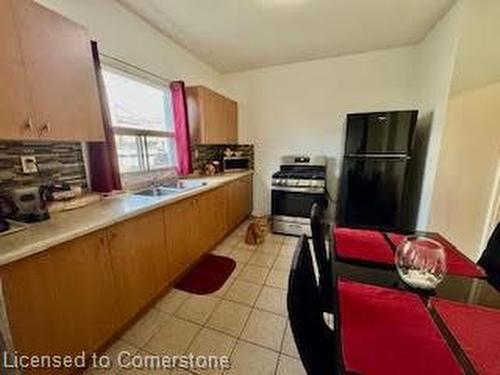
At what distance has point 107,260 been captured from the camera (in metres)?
1.46

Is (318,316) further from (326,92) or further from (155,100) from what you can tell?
(326,92)

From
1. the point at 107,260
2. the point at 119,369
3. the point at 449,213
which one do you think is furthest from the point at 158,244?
the point at 449,213

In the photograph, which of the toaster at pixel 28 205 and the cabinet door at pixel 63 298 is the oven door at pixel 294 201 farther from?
the toaster at pixel 28 205

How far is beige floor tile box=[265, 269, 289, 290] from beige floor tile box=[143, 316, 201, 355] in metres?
0.82

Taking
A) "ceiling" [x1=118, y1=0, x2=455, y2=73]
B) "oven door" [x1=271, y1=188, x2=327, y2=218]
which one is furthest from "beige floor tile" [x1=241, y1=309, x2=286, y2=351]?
"ceiling" [x1=118, y1=0, x2=455, y2=73]

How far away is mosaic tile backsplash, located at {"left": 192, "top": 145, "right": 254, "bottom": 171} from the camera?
136 inches

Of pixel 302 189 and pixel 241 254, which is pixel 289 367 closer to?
pixel 241 254

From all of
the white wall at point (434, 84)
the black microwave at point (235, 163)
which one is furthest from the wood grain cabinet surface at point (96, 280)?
the white wall at point (434, 84)

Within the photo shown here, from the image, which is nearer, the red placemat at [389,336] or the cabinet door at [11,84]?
the red placemat at [389,336]

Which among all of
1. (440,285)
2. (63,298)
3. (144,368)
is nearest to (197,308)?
(144,368)

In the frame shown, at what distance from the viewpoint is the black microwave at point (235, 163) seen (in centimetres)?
382

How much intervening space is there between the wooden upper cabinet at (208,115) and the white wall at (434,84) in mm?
2601

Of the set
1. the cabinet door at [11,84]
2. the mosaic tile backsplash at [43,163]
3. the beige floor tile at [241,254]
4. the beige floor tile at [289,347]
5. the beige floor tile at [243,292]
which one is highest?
the cabinet door at [11,84]

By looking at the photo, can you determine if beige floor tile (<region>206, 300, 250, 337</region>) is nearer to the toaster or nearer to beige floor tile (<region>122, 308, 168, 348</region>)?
beige floor tile (<region>122, 308, 168, 348</region>)
